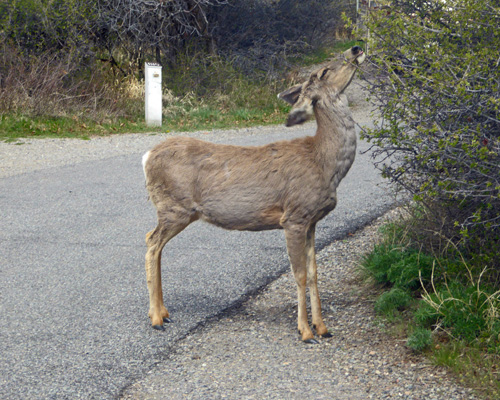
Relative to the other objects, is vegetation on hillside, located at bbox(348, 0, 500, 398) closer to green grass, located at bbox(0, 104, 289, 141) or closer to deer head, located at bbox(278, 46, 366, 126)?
deer head, located at bbox(278, 46, 366, 126)

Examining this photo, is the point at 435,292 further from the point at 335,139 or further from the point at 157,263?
the point at 157,263

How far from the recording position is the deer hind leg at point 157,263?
5191mm

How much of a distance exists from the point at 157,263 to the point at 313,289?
4.07 ft

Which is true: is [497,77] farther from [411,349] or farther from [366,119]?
[366,119]

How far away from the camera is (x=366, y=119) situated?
17.1 meters

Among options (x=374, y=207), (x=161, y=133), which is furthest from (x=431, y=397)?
(x=161, y=133)

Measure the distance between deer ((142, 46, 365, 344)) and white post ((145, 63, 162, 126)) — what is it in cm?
1047

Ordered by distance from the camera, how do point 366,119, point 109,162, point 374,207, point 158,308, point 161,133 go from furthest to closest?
point 366,119 < point 161,133 < point 109,162 < point 374,207 < point 158,308

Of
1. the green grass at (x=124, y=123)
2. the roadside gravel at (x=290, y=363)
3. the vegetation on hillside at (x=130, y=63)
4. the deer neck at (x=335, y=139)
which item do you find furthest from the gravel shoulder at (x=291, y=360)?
the vegetation on hillside at (x=130, y=63)

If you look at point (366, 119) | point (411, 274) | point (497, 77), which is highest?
point (497, 77)

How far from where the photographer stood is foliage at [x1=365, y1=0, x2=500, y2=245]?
178 inches

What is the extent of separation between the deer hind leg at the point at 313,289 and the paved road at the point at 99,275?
2.77 ft

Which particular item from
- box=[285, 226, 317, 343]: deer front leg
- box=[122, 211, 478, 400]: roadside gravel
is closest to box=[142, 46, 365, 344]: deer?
box=[285, 226, 317, 343]: deer front leg

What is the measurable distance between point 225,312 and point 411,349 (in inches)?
60.9
